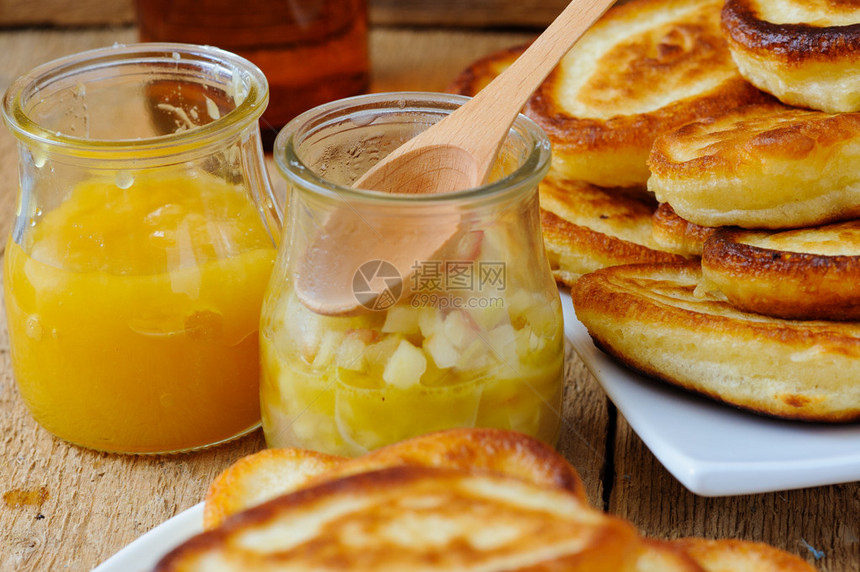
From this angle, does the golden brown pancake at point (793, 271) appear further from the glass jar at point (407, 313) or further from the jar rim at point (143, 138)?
the jar rim at point (143, 138)

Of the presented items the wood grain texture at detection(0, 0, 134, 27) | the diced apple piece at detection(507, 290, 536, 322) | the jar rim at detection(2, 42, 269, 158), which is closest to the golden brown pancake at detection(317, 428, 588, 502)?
the diced apple piece at detection(507, 290, 536, 322)

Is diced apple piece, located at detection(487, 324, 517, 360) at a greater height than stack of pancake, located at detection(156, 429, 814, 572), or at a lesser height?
lesser

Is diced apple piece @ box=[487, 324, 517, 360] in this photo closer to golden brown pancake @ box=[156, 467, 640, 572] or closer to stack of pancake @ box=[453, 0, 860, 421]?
stack of pancake @ box=[453, 0, 860, 421]

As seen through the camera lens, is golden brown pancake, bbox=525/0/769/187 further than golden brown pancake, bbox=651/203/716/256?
Yes

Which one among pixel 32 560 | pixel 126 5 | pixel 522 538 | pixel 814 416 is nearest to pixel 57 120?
pixel 32 560

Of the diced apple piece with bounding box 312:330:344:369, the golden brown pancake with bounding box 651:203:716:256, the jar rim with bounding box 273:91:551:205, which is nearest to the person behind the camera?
the jar rim with bounding box 273:91:551:205

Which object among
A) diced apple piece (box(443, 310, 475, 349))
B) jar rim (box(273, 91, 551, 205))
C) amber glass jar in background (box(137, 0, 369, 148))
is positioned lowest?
amber glass jar in background (box(137, 0, 369, 148))

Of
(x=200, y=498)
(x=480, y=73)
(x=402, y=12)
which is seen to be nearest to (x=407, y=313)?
(x=200, y=498)
